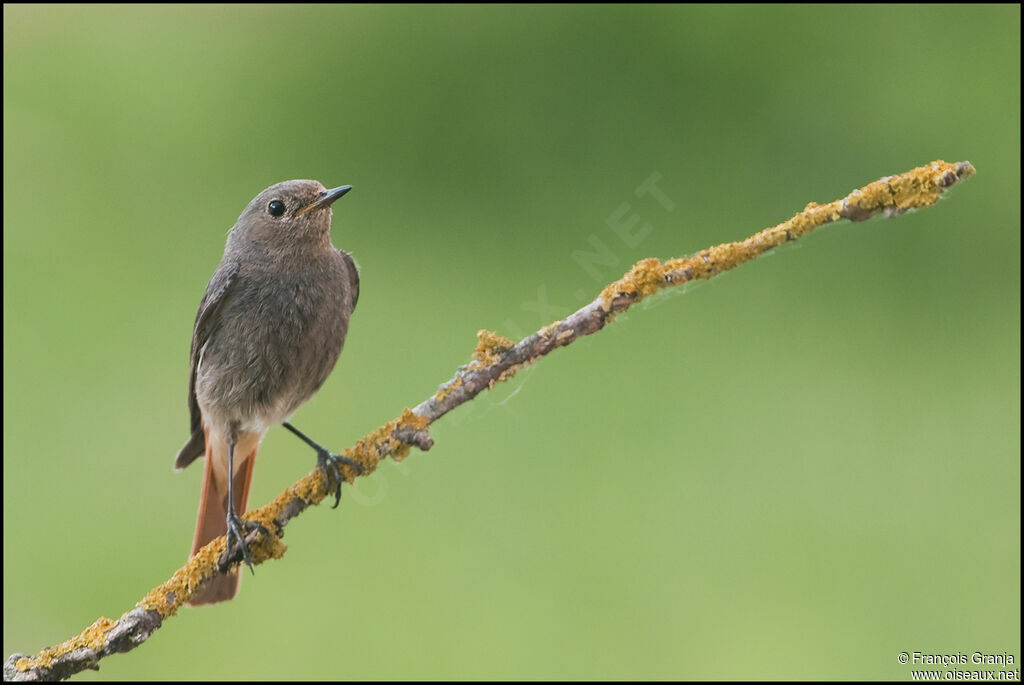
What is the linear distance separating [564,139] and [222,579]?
304 centimetres

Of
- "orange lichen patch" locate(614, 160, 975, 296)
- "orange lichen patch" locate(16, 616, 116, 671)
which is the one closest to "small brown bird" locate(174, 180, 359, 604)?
"orange lichen patch" locate(16, 616, 116, 671)

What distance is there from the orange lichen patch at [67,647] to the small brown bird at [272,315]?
879 millimetres

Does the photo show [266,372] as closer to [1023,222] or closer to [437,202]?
[437,202]

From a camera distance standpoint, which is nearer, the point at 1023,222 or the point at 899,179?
the point at 899,179

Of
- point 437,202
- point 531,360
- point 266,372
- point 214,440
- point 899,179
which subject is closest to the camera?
point 899,179

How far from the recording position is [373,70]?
563cm

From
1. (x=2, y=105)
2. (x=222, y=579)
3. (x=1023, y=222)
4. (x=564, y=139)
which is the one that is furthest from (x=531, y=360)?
(x=2, y=105)

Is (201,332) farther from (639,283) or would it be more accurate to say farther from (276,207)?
(639,283)

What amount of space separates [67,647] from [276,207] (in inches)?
50.9

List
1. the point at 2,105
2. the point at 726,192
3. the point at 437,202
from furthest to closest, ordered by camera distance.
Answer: the point at 2,105
the point at 726,192
the point at 437,202

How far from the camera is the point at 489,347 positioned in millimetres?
2260

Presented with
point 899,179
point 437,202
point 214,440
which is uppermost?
point 437,202

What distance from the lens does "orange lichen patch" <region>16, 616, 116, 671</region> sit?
6.48 feet

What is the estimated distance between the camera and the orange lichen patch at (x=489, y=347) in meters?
2.24
